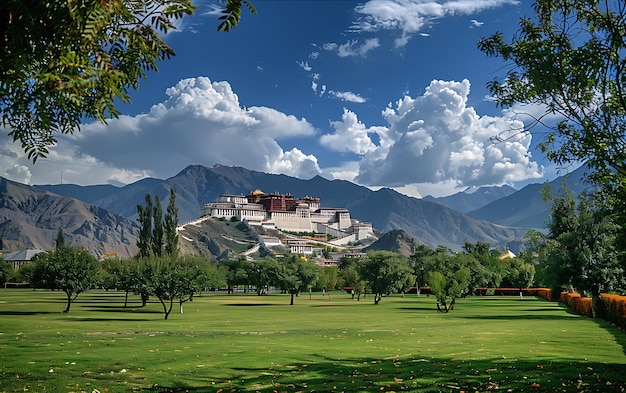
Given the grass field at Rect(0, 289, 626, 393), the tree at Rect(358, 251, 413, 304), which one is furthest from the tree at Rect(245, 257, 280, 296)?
the grass field at Rect(0, 289, 626, 393)

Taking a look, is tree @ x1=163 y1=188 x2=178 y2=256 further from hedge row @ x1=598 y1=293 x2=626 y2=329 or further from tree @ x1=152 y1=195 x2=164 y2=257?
hedge row @ x1=598 y1=293 x2=626 y2=329

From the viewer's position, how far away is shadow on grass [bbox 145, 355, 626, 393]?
42.1ft

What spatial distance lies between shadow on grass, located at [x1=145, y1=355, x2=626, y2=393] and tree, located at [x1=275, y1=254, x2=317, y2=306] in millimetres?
51368

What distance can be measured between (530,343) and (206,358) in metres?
13.9

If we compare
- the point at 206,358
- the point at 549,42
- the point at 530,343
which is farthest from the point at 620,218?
the point at 206,358

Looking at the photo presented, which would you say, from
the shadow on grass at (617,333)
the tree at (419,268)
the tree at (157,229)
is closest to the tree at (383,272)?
the tree at (419,268)

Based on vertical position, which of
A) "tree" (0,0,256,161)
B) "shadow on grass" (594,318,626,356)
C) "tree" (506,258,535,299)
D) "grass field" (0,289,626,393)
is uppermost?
"tree" (0,0,256,161)

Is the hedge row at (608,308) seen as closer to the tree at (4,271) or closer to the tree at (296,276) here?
the tree at (296,276)

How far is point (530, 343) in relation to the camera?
75.2 feet

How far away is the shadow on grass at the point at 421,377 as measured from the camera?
12.8 metres

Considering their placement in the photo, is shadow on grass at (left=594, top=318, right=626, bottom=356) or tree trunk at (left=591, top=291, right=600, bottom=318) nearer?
shadow on grass at (left=594, top=318, right=626, bottom=356)

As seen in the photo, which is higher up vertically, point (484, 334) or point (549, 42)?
point (549, 42)

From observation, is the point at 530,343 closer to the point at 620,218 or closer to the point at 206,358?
the point at 620,218

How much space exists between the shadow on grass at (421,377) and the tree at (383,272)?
1930 inches
